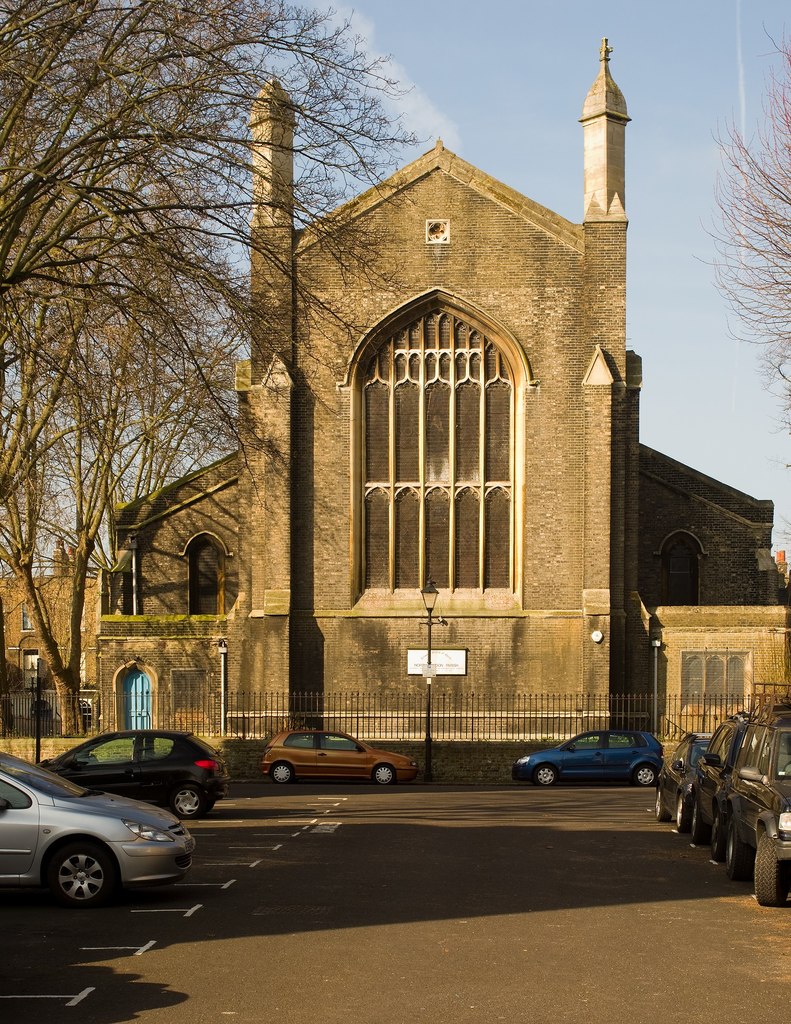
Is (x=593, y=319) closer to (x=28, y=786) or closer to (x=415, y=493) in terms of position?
(x=415, y=493)

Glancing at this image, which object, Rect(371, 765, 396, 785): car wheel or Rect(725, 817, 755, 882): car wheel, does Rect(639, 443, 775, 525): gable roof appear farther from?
Rect(725, 817, 755, 882): car wheel

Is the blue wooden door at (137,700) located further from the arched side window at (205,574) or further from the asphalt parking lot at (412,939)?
the asphalt parking lot at (412,939)

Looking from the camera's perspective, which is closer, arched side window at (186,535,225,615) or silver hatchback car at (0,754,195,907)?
silver hatchback car at (0,754,195,907)

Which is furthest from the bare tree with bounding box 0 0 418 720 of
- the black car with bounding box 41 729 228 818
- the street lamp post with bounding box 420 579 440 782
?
the street lamp post with bounding box 420 579 440 782

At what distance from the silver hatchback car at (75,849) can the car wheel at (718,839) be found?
5.94 m

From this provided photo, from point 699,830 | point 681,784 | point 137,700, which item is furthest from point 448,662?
point 699,830

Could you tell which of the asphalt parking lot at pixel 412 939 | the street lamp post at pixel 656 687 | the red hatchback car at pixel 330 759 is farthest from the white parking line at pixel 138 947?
the street lamp post at pixel 656 687

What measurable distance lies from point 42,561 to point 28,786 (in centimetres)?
2967

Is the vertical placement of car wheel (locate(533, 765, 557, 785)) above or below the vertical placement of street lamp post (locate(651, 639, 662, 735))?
below

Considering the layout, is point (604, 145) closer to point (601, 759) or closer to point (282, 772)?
point (601, 759)

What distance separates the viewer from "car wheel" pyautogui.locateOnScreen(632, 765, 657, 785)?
29.1m

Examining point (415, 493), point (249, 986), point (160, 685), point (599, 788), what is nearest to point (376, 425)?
point (415, 493)

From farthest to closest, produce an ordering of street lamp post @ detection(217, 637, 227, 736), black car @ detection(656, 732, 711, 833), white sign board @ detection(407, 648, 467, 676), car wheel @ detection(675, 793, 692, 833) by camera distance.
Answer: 1. white sign board @ detection(407, 648, 467, 676)
2. street lamp post @ detection(217, 637, 227, 736)
3. car wheel @ detection(675, 793, 692, 833)
4. black car @ detection(656, 732, 711, 833)

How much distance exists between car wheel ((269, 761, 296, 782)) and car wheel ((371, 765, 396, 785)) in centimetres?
171
